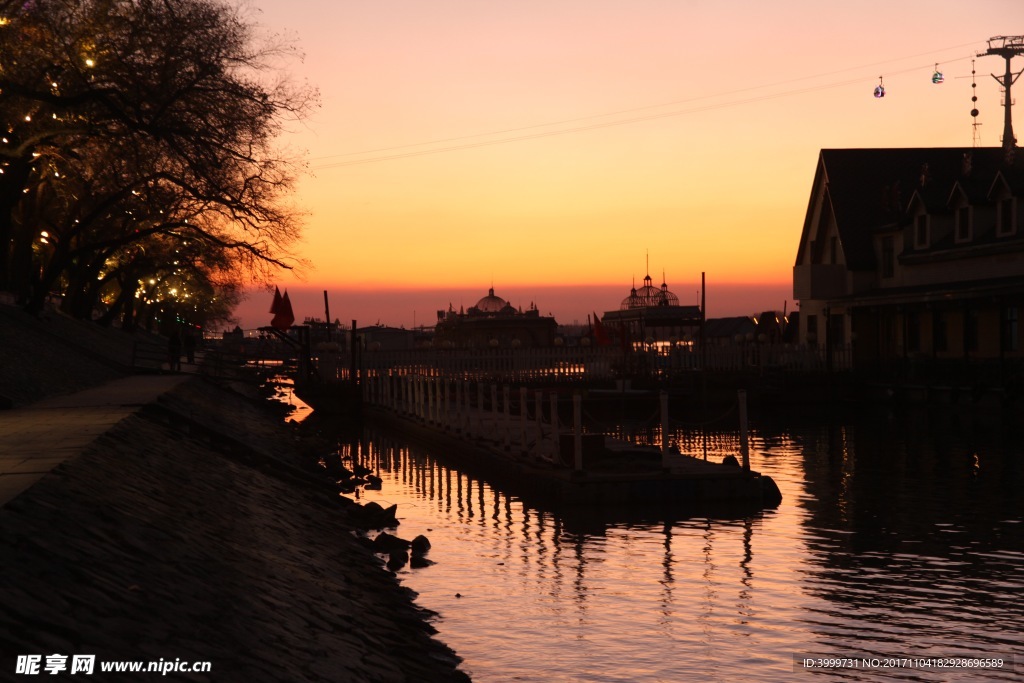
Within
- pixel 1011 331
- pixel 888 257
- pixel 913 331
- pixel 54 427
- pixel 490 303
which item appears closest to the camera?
pixel 54 427

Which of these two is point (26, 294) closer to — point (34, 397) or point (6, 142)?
point (6, 142)

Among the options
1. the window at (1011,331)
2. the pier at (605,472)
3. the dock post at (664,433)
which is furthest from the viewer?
the window at (1011,331)

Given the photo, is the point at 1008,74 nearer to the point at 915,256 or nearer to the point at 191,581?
the point at 915,256

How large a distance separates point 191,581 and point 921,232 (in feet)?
152

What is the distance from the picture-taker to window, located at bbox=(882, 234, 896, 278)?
54.2 metres

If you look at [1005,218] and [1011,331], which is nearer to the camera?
[1011,331]

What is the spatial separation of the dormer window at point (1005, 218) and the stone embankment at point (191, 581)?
111ft

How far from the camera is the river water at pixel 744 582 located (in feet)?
37.9

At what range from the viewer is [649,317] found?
67.9 metres

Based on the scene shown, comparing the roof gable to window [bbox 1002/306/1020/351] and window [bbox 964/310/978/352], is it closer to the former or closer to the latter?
window [bbox 964/310/978/352]

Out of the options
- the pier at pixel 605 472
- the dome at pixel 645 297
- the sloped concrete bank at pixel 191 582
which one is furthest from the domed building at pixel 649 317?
the sloped concrete bank at pixel 191 582

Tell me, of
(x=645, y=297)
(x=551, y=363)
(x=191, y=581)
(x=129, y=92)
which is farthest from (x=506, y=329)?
(x=191, y=581)

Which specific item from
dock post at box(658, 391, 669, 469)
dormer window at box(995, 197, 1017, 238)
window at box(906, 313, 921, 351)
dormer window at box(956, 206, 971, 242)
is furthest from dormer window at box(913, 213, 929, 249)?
dock post at box(658, 391, 669, 469)

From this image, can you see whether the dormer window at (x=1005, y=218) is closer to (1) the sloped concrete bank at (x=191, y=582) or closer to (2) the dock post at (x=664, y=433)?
(2) the dock post at (x=664, y=433)
